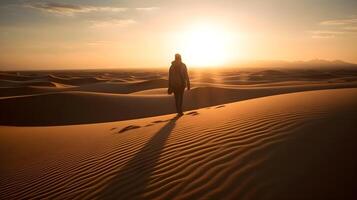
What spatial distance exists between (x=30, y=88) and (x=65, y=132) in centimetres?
2227

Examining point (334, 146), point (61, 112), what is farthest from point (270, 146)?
point (61, 112)

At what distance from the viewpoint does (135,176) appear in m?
4.42

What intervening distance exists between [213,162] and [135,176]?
1.18 meters

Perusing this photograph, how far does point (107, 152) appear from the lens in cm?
609

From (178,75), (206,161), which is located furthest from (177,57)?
(206,161)

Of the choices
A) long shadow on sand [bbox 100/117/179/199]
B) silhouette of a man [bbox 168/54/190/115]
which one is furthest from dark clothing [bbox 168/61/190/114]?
long shadow on sand [bbox 100/117/179/199]

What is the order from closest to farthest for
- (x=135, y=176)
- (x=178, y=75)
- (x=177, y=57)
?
(x=135, y=176), (x=177, y=57), (x=178, y=75)

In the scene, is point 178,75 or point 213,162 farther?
point 178,75

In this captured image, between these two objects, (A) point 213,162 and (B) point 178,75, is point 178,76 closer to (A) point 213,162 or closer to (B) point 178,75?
(B) point 178,75

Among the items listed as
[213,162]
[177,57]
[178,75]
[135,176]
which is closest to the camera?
[213,162]

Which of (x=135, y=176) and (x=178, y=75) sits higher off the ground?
(x=178, y=75)

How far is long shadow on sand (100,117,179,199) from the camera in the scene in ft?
13.1

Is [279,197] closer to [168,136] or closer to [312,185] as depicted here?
[312,185]

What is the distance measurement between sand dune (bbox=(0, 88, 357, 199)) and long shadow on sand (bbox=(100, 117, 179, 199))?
0.02 m
